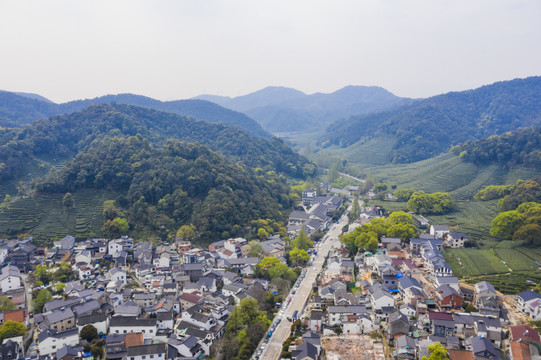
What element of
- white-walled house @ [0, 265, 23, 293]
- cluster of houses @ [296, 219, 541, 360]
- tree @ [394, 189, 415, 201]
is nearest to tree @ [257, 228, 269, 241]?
cluster of houses @ [296, 219, 541, 360]

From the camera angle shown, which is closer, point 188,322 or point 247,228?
point 188,322

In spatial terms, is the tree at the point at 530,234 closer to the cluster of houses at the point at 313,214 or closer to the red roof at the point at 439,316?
the red roof at the point at 439,316

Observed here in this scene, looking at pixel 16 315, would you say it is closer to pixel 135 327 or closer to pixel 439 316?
pixel 135 327

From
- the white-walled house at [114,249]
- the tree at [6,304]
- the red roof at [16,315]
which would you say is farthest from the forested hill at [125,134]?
the red roof at [16,315]

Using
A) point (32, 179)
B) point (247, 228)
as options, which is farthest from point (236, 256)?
point (32, 179)

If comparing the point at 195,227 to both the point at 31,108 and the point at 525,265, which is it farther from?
the point at 31,108
